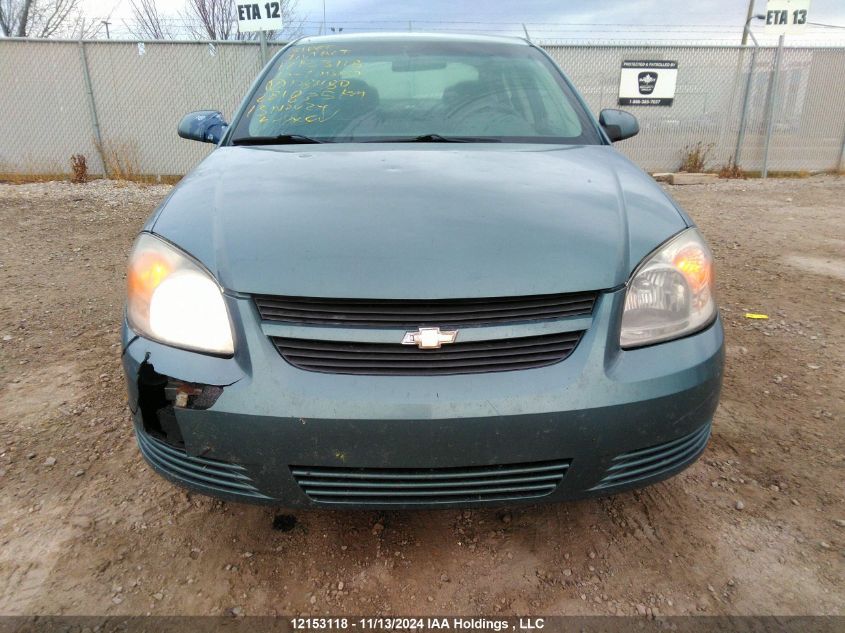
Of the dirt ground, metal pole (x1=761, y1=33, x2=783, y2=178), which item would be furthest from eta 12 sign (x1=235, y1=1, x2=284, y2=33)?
metal pole (x1=761, y1=33, x2=783, y2=178)

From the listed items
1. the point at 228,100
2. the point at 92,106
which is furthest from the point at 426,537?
the point at 92,106

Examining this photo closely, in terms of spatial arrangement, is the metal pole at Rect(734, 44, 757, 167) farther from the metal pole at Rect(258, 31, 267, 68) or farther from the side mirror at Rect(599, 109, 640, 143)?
the side mirror at Rect(599, 109, 640, 143)

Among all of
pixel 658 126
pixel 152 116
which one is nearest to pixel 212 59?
pixel 152 116

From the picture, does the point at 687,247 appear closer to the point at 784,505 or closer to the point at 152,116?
the point at 784,505

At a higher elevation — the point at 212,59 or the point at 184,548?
the point at 212,59

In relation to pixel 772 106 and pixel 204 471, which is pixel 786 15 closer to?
pixel 772 106

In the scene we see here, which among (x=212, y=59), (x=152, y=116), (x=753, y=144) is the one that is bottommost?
(x=753, y=144)

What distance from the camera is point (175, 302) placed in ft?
4.91

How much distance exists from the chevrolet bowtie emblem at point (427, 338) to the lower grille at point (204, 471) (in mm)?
514

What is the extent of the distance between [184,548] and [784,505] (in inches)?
76.7

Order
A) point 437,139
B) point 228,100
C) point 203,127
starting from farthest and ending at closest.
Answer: point 228,100 → point 203,127 → point 437,139

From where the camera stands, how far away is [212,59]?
9.55 meters

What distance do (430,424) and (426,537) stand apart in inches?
25.9

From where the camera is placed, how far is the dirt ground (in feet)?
5.22
